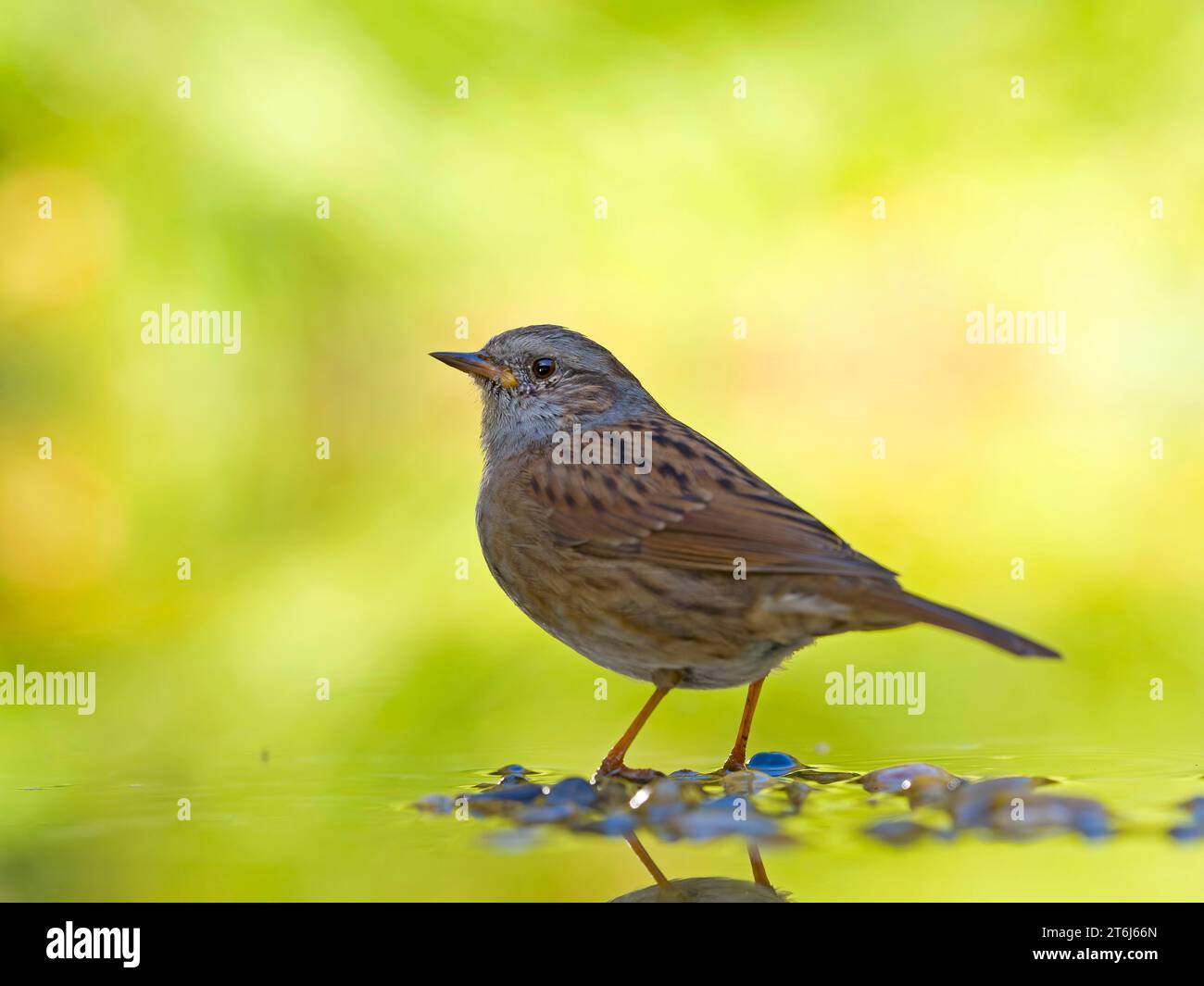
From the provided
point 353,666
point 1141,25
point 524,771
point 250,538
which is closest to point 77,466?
point 250,538

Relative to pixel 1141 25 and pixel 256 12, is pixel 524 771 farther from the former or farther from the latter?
pixel 1141 25

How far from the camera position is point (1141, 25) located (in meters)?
11.1

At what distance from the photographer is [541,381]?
5.34 m

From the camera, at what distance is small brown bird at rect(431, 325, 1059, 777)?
14.2 feet

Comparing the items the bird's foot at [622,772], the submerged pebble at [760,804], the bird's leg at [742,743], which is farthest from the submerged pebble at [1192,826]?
the bird's foot at [622,772]

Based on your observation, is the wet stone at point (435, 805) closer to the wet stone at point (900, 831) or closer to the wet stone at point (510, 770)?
the wet stone at point (510, 770)

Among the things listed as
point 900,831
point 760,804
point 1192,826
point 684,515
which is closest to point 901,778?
point 760,804

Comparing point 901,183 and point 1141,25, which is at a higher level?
point 1141,25

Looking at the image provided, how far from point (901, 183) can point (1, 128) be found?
6628 mm

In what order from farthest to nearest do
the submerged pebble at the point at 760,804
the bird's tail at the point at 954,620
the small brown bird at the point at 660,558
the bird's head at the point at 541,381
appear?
the bird's head at the point at 541,381, the small brown bird at the point at 660,558, the bird's tail at the point at 954,620, the submerged pebble at the point at 760,804

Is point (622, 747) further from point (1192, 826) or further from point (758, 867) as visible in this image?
point (1192, 826)

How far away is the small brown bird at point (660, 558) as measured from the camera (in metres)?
4.32

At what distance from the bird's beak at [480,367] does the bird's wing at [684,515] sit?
39 centimetres

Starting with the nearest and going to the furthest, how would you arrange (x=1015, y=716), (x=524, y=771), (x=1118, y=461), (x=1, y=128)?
(x=524, y=771), (x=1015, y=716), (x=1, y=128), (x=1118, y=461)
